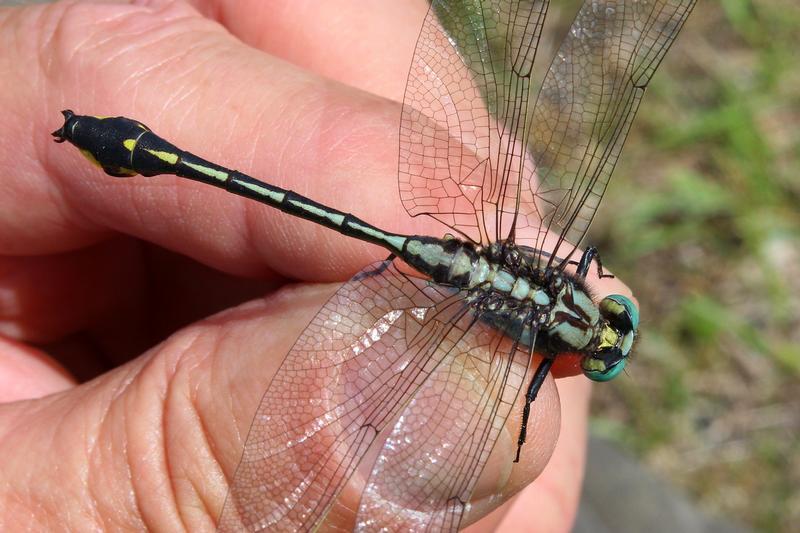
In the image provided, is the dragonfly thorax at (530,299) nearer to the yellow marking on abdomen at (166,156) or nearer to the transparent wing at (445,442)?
the transparent wing at (445,442)

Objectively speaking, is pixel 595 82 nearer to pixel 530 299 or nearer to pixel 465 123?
pixel 465 123

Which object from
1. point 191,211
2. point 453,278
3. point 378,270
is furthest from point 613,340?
point 191,211

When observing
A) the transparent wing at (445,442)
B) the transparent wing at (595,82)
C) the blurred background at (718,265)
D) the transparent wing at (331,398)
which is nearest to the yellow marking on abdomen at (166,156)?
the transparent wing at (331,398)

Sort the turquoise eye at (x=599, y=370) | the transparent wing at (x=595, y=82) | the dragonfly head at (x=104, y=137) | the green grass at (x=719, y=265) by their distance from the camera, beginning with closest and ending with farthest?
the dragonfly head at (x=104, y=137) < the turquoise eye at (x=599, y=370) < the transparent wing at (x=595, y=82) < the green grass at (x=719, y=265)

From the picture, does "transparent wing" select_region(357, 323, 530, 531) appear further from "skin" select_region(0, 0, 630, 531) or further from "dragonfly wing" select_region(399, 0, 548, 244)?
"dragonfly wing" select_region(399, 0, 548, 244)

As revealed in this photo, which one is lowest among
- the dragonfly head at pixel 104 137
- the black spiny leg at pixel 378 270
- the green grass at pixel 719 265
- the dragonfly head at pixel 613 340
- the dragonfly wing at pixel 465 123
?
the dragonfly head at pixel 104 137

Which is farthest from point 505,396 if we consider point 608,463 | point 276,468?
point 608,463

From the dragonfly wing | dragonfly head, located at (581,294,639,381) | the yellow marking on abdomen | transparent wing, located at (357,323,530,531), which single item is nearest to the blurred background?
dragonfly head, located at (581,294,639,381)
